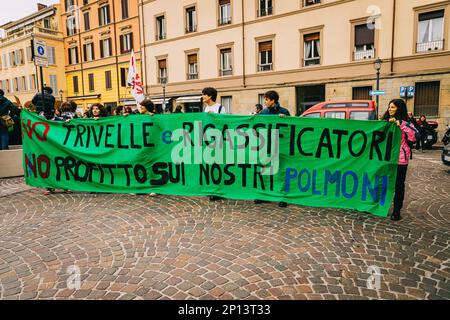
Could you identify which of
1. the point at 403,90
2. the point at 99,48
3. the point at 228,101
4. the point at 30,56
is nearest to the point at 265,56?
the point at 228,101

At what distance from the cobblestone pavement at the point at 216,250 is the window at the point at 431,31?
1557cm

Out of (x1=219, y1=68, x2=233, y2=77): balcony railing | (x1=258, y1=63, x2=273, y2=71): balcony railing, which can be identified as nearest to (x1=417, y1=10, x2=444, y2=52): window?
(x1=258, y1=63, x2=273, y2=71): balcony railing

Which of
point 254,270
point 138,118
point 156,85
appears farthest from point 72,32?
point 254,270

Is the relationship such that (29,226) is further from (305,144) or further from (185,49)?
(185,49)

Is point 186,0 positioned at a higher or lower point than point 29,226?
higher

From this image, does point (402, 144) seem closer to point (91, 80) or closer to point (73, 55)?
point (91, 80)

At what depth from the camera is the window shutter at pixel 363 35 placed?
1852 cm

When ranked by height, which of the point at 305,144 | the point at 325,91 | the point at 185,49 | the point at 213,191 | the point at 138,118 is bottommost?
the point at 213,191

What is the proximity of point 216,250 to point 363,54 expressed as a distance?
19.1m

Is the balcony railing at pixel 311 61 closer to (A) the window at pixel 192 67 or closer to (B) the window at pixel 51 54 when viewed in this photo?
(A) the window at pixel 192 67

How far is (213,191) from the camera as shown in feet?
17.6

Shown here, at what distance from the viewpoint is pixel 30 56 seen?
40625mm

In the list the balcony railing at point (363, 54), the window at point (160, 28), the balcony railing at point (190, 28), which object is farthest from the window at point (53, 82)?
the balcony railing at point (363, 54)
